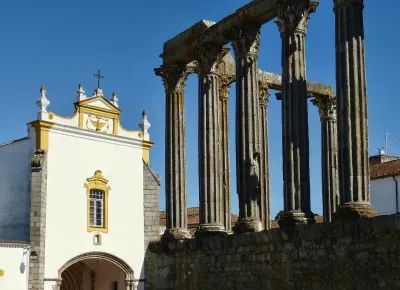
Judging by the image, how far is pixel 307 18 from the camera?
1623 cm

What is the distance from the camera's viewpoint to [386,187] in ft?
119

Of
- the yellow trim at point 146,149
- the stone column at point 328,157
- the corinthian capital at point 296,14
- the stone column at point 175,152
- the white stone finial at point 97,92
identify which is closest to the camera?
the corinthian capital at point 296,14

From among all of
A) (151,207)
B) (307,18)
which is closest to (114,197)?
(151,207)

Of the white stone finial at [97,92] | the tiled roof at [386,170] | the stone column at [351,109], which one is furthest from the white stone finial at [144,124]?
the stone column at [351,109]

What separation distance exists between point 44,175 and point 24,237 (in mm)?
2576

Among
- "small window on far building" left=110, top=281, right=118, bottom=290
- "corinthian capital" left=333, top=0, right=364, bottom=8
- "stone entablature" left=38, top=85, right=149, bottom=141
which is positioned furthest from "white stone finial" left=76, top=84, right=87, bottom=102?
"corinthian capital" left=333, top=0, right=364, bottom=8

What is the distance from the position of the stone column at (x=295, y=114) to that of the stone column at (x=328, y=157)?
4.80 m

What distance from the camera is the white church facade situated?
30.9 meters

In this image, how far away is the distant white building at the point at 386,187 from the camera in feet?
117

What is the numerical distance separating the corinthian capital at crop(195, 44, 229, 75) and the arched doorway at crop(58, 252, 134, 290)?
1500 cm

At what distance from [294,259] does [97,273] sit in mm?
21848

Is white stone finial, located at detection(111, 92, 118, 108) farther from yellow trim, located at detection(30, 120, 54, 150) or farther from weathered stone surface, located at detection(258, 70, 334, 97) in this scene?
weathered stone surface, located at detection(258, 70, 334, 97)

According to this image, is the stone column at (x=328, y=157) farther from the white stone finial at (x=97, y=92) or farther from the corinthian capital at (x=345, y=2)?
the white stone finial at (x=97, y=92)

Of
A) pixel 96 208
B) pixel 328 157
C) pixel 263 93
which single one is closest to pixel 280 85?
pixel 263 93
